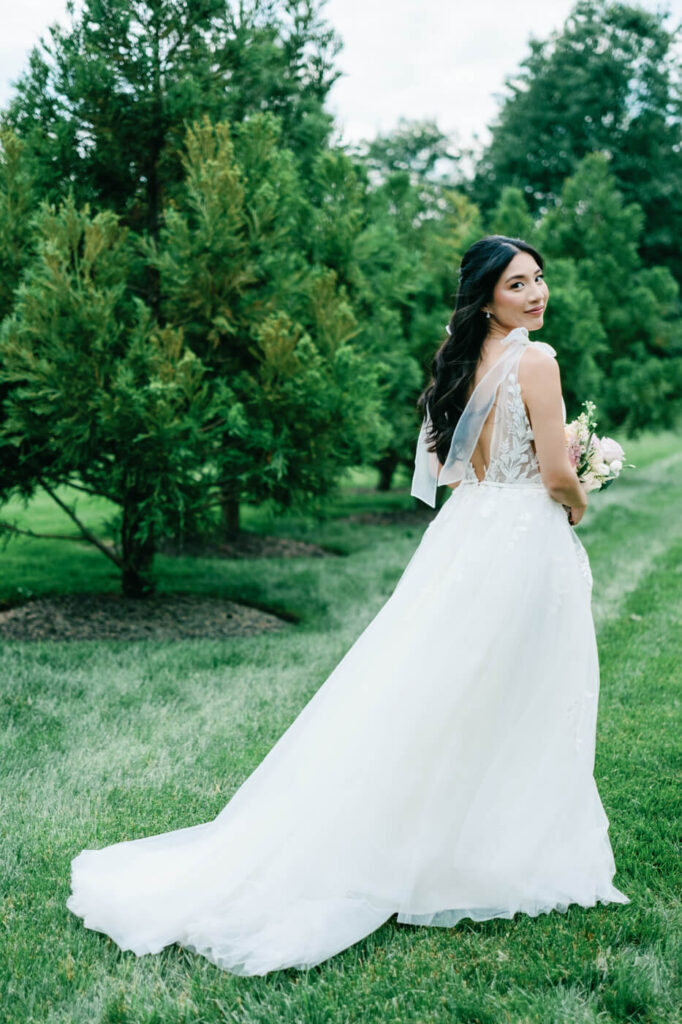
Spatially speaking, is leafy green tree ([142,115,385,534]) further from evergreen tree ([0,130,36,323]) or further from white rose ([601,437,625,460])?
white rose ([601,437,625,460])

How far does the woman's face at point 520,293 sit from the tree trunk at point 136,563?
470cm

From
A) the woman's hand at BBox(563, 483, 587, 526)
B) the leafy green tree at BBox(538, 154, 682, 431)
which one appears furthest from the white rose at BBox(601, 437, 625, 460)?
the leafy green tree at BBox(538, 154, 682, 431)

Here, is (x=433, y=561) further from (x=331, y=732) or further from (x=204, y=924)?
(x=204, y=924)

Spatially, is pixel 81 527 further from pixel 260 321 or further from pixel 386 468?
pixel 386 468

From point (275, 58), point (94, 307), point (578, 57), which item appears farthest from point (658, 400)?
point (578, 57)

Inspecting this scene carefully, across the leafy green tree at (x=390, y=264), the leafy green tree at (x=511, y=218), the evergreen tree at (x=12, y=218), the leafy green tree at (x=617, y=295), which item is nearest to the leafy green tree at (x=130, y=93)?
the evergreen tree at (x=12, y=218)

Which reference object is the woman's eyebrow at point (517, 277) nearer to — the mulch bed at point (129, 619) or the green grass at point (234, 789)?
the green grass at point (234, 789)

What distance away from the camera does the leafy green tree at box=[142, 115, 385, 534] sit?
6.73m

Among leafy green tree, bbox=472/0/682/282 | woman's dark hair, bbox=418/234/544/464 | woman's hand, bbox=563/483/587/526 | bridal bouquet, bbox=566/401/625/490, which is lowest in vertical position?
woman's hand, bbox=563/483/587/526

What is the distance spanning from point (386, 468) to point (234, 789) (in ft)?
39.7

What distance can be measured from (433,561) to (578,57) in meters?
33.2

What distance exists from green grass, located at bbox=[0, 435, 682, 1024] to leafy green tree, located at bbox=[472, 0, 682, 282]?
25106 millimetres

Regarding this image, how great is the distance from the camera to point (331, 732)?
3.22m

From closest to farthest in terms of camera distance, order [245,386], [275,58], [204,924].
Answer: [204,924], [245,386], [275,58]
